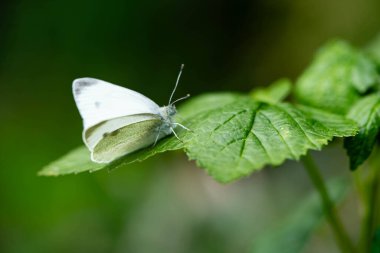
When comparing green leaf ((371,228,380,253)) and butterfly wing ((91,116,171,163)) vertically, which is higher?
butterfly wing ((91,116,171,163))

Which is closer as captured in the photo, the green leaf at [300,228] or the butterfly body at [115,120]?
the butterfly body at [115,120]

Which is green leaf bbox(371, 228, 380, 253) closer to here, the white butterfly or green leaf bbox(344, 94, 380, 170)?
green leaf bbox(344, 94, 380, 170)

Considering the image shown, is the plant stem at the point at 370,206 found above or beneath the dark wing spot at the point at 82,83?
beneath

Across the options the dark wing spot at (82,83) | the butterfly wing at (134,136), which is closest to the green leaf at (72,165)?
the butterfly wing at (134,136)

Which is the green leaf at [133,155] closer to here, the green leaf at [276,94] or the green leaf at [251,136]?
the green leaf at [251,136]

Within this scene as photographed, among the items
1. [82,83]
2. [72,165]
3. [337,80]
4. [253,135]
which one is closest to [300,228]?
[337,80]

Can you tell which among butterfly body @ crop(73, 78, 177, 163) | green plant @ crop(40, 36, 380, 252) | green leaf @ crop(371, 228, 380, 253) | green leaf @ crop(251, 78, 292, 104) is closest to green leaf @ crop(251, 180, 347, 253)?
green plant @ crop(40, 36, 380, 252)
